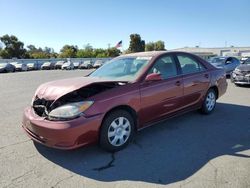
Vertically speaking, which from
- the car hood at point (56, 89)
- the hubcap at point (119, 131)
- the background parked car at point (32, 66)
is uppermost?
the car hood at point (56, 89)

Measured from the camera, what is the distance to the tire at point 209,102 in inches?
238

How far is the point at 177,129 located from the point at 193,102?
86cm

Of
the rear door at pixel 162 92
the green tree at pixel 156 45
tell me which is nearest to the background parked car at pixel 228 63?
the rear door at pixel 162 92

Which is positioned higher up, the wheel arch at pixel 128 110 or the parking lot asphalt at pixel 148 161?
the wheel arch at pixel 128 110

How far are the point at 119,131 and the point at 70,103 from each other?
0.91 meters

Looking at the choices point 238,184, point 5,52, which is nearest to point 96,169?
point 238,184

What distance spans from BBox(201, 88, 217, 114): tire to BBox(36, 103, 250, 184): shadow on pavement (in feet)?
1.93

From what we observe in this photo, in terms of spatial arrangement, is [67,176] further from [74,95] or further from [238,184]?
[238,184]

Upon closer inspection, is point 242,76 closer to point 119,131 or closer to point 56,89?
point 119,131

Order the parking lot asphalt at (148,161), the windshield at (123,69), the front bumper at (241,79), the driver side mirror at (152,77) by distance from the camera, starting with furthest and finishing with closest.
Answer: the front bumper at (241,79), the windshield at (123,69), the driver side mirror at (152,77), the parking lot asphalt at (148,161)

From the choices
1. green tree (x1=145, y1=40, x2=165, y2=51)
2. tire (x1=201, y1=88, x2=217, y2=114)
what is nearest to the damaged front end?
tire (x1=201, y1=88, x2=217, y2=114)

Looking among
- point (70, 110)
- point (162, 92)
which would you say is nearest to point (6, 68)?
point (162, 92)

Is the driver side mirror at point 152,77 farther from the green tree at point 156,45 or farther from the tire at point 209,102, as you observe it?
the green tree at point 156,45

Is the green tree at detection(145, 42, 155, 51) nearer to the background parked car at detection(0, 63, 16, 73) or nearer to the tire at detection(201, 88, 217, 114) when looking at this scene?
the background parked car at detection(0, 63, 16, 73)
